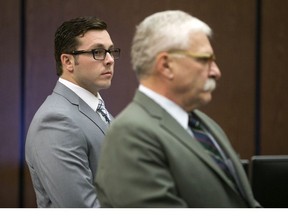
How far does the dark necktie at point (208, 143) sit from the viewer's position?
175cm

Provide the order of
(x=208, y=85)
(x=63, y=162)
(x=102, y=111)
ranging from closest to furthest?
(x=208, y=85) → (x=63, y=162) → (x=102, y=111)

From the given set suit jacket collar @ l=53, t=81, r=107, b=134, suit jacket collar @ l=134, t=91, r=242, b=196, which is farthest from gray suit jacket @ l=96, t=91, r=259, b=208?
suit jacket collar @ l=53, t=81, r=107, b=134

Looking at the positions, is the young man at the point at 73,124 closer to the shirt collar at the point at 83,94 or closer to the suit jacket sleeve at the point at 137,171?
the shirt collar at the point at 83,94

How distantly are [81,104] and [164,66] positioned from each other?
767mm

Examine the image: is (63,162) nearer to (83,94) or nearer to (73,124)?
(73,124)

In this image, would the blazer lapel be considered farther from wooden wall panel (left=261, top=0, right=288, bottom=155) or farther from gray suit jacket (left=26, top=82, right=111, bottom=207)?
wooden wall panel (left=261, top=0, right=288, bottom=155)

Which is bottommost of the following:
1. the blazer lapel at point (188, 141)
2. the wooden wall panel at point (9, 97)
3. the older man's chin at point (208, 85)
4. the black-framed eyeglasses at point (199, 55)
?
the wooden wall panel at point (9, 97)

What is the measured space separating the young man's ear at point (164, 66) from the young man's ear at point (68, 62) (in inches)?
34.8

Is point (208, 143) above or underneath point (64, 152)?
above

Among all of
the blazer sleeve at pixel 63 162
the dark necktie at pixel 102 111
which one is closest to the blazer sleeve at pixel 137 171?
the blazer sleeve at pixel 63 162

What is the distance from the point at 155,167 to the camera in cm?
155

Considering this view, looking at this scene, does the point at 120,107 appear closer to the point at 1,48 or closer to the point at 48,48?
the point at 48,48

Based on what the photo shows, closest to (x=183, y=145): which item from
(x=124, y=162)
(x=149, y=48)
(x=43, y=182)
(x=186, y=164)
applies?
(x=186, y=164)

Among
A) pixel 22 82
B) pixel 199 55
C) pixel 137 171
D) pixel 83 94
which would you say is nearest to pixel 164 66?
pixel 199 55
